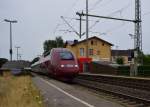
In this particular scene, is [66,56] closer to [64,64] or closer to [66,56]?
[66,56]

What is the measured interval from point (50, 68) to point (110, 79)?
5.69 metres

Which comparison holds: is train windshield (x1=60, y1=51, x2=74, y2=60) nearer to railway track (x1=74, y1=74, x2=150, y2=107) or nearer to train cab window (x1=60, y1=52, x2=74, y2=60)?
train cab window (x1=60, y1=52, x2=74, y2=60)

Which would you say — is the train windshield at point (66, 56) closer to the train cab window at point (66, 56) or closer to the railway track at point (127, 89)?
the train cab window at point (66, 56)

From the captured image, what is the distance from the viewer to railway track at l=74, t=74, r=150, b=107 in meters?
19.5

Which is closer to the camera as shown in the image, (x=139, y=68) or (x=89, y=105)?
(x=89, y=105)

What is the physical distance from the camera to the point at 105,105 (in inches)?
665

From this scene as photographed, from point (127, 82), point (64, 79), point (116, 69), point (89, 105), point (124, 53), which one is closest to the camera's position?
point (89, 105)

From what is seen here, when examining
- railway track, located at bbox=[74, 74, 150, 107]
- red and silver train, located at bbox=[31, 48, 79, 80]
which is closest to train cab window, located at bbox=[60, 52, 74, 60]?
red and silver train, located at bbox=[31, 48, 79, 80]

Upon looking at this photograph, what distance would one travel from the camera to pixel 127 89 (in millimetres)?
27531

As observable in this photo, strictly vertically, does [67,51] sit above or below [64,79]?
above

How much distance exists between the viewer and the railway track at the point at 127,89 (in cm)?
1949

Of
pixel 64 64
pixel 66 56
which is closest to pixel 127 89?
pixel 64 64

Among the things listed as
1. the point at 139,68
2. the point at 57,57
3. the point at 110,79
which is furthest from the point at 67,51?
the point at 139,68

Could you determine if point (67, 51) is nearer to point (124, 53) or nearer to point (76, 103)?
point (76, 103)
